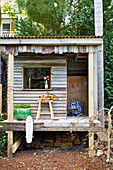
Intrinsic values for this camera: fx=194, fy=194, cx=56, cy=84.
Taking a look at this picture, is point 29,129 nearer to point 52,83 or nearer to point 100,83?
point 52,83

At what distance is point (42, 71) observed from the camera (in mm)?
8453

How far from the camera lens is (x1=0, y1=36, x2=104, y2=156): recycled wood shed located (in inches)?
237

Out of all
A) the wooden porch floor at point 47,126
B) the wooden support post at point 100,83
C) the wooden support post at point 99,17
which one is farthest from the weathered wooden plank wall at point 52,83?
the wooden support post at point 99,17

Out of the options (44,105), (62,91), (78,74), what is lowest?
(44,105)

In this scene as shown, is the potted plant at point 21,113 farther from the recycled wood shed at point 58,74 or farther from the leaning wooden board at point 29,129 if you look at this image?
the leaning wooden board at point 29,129

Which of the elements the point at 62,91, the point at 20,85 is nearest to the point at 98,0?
the point at 62,91

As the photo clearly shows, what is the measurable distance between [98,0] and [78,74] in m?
3.45

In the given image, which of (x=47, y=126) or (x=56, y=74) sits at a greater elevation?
(x=56, y=74)

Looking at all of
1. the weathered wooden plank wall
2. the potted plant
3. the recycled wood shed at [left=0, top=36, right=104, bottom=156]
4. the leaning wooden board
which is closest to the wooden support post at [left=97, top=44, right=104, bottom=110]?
the recycled wood shed at [left=0, top=36, right=104, bottom=156]

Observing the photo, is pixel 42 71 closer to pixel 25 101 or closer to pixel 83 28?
pixel 25 101

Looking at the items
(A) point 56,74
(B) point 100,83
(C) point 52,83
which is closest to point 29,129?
(C) point 52,83

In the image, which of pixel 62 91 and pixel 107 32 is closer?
pixel 62 91

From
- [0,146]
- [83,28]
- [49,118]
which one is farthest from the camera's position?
[83,28]

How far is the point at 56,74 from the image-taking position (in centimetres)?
754
